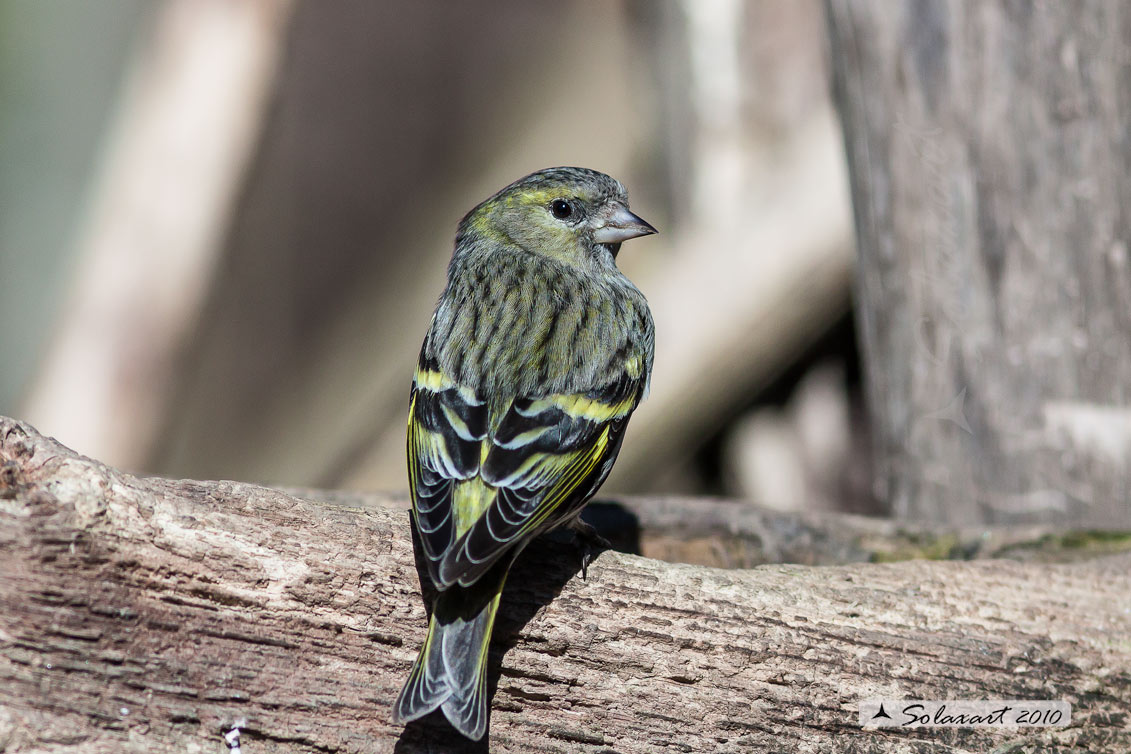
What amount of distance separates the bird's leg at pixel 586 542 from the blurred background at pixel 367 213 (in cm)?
254

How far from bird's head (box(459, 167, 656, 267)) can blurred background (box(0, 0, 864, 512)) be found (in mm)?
1695

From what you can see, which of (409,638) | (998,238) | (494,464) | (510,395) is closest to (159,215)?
(510,395)

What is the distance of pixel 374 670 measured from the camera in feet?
8.75

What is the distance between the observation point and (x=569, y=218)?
13.0 feet

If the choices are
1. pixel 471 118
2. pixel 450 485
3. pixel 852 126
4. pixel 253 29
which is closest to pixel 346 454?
pixel 471 118

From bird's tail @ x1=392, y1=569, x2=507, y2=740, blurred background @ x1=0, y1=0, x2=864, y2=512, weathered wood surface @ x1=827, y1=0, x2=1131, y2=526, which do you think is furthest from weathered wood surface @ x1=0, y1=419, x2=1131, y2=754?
blurred background @ x1=0, y1=0, x2=864, y2=512

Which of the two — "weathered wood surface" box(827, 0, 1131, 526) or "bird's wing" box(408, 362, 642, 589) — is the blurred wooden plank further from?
"weathered wood surface" box(827, 0, 1131, 526)

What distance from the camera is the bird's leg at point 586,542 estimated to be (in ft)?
9.73

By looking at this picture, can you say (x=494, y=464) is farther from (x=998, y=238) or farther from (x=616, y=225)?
(x=998, y=238)

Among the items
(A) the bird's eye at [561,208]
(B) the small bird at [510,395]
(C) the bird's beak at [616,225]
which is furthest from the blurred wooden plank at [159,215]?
(C) the bird's beak at [616,225]

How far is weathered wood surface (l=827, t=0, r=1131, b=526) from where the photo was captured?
161 inches

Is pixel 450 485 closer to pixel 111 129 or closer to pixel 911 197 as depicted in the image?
pixel 911 197

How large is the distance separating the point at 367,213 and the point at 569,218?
3.53 m

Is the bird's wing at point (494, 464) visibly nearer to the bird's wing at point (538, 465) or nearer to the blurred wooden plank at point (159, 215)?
the bird's wing at point (538, 465)
